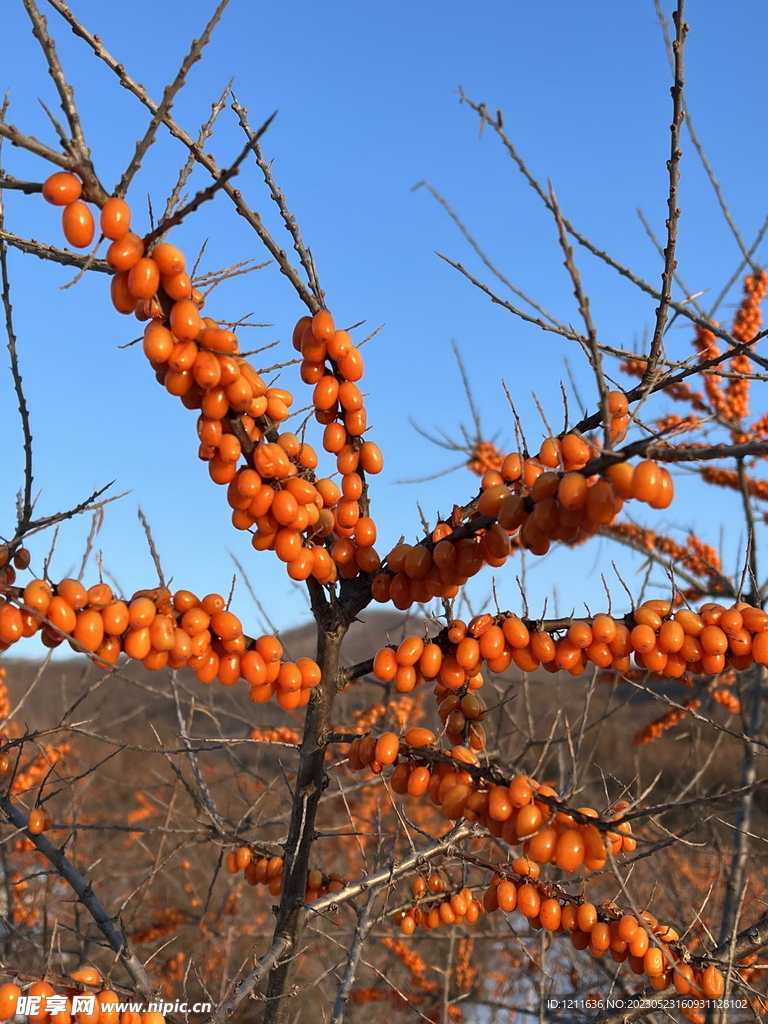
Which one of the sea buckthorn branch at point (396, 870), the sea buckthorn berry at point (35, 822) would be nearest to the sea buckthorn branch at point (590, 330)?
the sea buckthorn branch at point (396, 870)

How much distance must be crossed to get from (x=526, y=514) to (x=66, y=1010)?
1571 millimetres

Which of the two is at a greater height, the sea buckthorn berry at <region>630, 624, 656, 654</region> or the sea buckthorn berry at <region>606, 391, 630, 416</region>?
the sea buckthorn berry at <region>606, 391, 630, 416</region>

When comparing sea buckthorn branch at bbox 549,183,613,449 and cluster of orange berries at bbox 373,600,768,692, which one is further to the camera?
cluster of orange berries at bbox 373,600,768,692

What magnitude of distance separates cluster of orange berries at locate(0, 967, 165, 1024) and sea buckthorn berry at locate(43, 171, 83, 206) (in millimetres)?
1727

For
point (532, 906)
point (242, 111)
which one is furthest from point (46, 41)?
point (532, 906)

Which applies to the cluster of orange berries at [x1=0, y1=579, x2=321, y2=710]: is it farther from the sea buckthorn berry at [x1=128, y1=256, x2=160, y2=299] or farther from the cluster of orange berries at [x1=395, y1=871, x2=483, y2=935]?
the cluster of orange berries at [x1=395, y1=871, x2=483, y2=935]

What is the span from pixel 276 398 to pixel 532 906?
1.47 metres

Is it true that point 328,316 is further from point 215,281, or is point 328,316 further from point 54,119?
point 54,119

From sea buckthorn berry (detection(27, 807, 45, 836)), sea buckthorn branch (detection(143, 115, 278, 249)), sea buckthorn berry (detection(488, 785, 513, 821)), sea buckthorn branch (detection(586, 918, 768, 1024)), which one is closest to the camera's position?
sea buckthorn branch (detection(143, 115, 278, 249))

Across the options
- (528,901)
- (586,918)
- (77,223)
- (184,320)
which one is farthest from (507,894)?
(77,223)

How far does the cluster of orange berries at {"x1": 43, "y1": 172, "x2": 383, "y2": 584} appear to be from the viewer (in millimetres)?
1350

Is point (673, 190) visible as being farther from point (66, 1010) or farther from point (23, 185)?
point (66, 1010)

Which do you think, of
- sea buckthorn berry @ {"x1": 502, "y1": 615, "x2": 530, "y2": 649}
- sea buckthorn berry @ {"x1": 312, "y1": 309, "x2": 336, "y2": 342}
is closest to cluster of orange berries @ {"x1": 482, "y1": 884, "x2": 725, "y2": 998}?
sea buckthorn berry @ {"x1": 502, "y1": 615, "x2": 530, "y2": 649}

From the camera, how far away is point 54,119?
125 cm
